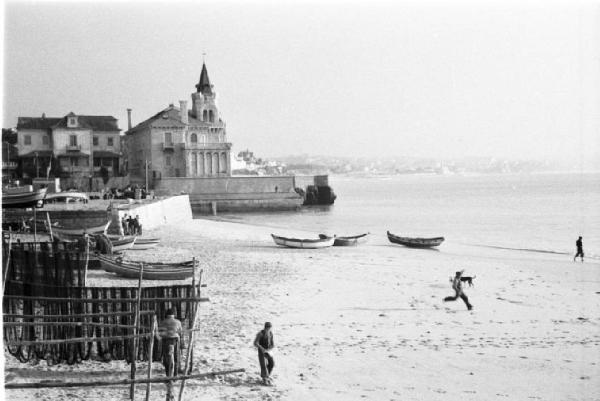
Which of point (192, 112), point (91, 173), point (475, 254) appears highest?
point (192, 112)

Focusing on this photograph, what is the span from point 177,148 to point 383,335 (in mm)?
62738

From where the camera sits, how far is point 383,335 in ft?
44.8

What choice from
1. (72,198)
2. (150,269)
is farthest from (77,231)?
(72,198)

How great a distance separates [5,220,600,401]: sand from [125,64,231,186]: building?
49.3m

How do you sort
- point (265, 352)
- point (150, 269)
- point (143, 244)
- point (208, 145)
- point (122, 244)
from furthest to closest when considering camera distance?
point (208, 145) < point (143, 244) < point (122, 244) < point (150, 269) < point (265, 352)

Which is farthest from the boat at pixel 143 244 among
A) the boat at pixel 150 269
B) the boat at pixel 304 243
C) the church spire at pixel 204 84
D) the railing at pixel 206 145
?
the church spire at pixel 204 84

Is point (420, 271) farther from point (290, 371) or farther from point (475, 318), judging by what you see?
point (290, 371)

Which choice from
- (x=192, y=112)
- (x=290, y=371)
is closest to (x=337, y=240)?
(x=290, y=371)

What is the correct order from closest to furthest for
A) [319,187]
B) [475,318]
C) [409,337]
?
[409,337], [475,318], [319,187]

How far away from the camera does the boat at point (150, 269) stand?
17.8m

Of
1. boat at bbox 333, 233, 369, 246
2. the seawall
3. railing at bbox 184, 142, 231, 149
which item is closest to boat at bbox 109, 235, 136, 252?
boat at bbox 333, 233, 369, 246

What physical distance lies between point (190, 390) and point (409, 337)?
556cm

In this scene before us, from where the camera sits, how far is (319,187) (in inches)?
3568

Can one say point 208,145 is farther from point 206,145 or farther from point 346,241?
point 346,241
